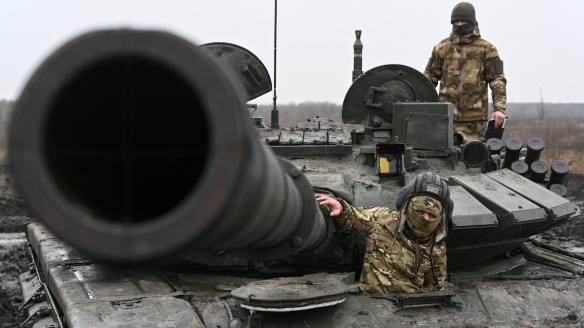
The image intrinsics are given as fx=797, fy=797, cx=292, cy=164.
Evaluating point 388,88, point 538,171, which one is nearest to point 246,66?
point 388,88

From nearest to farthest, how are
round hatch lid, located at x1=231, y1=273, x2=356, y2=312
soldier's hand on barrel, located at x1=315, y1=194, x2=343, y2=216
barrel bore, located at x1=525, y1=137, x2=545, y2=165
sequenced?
round hatch lid, located at x1=231, y1=273, x2=356, y2=312, soldier's hand on barrel, located at x1=315, y1=194, x2=343, y2=216, barrel bore, located at x1=525, y1=137, x2=545, y2=165

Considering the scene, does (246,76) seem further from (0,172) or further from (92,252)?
(0,172)

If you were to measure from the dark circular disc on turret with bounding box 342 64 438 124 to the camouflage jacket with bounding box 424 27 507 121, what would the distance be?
1304 mm

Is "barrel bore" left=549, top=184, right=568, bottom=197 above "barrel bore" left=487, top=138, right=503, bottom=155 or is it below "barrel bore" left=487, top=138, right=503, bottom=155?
below

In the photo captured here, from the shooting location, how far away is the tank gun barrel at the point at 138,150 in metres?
2.15

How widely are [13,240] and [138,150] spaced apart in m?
11.7

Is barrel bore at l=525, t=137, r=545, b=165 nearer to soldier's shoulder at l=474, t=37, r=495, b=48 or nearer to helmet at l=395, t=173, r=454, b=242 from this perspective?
soldier's shoulder at l=474, t=37, r=495, b=48

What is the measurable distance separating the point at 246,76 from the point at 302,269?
9.73 ft

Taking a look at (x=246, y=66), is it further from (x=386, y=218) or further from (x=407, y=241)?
(x=407, y=241)

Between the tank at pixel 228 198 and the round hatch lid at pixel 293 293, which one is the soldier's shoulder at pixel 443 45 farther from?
the round hatch lid at pixel 293 293

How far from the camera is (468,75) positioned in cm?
922

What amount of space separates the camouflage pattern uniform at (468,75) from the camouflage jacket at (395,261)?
144 inches

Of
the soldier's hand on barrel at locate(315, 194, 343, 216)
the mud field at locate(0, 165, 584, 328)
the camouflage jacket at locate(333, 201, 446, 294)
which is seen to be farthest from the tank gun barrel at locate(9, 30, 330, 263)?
the camouflage jacket at locate(333, 201, 446, 294)

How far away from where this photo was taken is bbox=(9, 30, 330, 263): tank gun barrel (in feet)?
7.04
